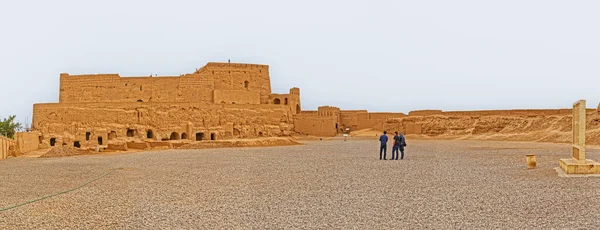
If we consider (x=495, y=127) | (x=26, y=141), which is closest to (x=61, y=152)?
(x=26, y=141)

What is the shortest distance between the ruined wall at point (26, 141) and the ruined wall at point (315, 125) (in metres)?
24.2

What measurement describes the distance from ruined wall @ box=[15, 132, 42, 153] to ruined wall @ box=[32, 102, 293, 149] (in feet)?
24.8

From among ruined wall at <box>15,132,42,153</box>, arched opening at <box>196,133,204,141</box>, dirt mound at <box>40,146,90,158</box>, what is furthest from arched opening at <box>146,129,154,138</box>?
dirt mound at <box>40,146,90,158</box>

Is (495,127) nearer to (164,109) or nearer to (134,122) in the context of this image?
(164,109)

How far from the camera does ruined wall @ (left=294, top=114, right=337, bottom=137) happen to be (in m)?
51.3

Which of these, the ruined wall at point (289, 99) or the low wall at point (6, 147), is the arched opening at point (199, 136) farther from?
the low wall at point (6, 147)

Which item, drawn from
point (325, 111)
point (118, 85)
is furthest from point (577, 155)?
point (118, 85)

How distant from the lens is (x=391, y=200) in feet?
30.9

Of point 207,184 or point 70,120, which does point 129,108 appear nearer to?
point 70,120

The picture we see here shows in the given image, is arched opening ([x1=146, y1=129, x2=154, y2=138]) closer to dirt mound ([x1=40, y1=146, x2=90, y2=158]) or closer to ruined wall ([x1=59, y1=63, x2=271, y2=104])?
ruined wall ([x1=59, y1=63, x2=271, y2=104])

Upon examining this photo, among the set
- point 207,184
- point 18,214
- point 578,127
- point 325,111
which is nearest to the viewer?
point 18,214

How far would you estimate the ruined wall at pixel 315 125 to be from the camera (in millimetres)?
51312

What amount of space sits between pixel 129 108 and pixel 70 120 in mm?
4876

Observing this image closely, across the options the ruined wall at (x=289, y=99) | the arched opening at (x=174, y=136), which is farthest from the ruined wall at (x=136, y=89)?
the ruined wall at (x=289, y=99)
